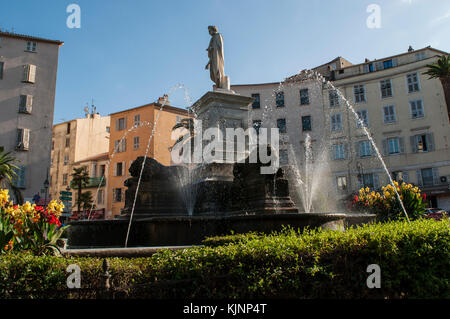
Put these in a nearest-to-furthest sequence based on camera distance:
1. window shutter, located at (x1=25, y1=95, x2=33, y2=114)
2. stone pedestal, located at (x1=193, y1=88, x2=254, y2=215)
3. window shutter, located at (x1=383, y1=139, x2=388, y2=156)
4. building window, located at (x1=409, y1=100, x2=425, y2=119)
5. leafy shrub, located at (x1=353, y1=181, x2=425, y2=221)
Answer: stone pedestal, located at (x1=193, y1=88, x2=254, y2=215)
leafy shrub, located at (x1=353, y1=181, x2=425, y2=221)
window shutter, located at (x1=25, y1=95, x2=33, y2=114)
building window, located at (x1=409, y1=100, x2=425, y2=119)
window shutter, located at (x1=383, y1=139, x2=388, y2=156)

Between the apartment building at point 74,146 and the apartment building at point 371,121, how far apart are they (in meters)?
26.5

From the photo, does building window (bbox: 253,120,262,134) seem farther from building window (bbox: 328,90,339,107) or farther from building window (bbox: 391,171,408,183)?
building window (bbox: 391,171,408,183)

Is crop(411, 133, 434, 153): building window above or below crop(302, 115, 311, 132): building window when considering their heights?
below

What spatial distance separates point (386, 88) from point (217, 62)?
33.4 metres

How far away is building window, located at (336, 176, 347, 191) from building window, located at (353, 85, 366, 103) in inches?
371

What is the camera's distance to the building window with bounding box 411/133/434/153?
36062 millimetres

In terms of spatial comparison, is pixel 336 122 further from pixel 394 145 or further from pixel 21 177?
pixel 21 177

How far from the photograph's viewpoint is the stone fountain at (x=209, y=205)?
7.12 meters

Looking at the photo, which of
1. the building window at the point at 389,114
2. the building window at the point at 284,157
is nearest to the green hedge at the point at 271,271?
the building window at the point at 284,157

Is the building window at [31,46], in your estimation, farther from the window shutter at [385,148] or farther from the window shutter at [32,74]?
the window shutter at [385,148]

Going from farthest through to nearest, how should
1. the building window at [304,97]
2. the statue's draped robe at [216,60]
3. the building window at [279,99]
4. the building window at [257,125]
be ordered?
the building window at [279,99]
the building window at [304,97]
the building window at [257,125]
the statue's draped robe at [216,60]

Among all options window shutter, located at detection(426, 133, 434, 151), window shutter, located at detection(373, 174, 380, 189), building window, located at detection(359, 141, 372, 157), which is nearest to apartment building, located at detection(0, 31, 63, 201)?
building window, located at detection(359, 141, 372, 157)

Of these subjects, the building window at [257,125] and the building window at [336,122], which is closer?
the building window at [257,125]
